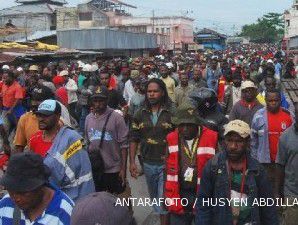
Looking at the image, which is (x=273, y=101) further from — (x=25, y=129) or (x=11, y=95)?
(x=11, y=95)

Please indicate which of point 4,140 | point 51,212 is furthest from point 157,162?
point 51,212

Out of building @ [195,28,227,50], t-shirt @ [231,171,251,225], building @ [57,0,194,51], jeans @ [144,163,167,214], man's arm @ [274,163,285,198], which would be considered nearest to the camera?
t-shirt @ [231,171,251,225]

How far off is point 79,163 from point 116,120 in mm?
1625

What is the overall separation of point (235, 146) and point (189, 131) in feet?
2.23

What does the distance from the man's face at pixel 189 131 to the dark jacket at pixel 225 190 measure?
610mm

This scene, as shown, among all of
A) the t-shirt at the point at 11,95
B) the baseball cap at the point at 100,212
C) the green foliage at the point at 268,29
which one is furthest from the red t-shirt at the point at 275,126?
the green foliage at the point at 268,29

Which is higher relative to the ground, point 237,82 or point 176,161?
point 237,82

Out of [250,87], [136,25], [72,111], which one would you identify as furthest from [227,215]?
[136,25]

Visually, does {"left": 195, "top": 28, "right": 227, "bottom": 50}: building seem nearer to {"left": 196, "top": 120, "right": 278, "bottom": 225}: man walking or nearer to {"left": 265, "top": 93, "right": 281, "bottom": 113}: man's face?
{"left": 265, "top": 93, "right": 281, "bottom": 113}: man's face

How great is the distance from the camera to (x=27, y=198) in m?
2.81

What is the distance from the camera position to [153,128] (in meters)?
5.55

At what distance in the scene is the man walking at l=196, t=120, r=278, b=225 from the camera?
3822 millimetres

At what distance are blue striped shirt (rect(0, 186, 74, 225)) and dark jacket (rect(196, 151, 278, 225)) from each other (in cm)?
124

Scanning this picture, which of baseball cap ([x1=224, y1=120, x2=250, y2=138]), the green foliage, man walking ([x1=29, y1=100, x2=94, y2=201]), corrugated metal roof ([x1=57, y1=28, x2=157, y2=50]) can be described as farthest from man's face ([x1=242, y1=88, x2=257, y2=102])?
the green foliage
